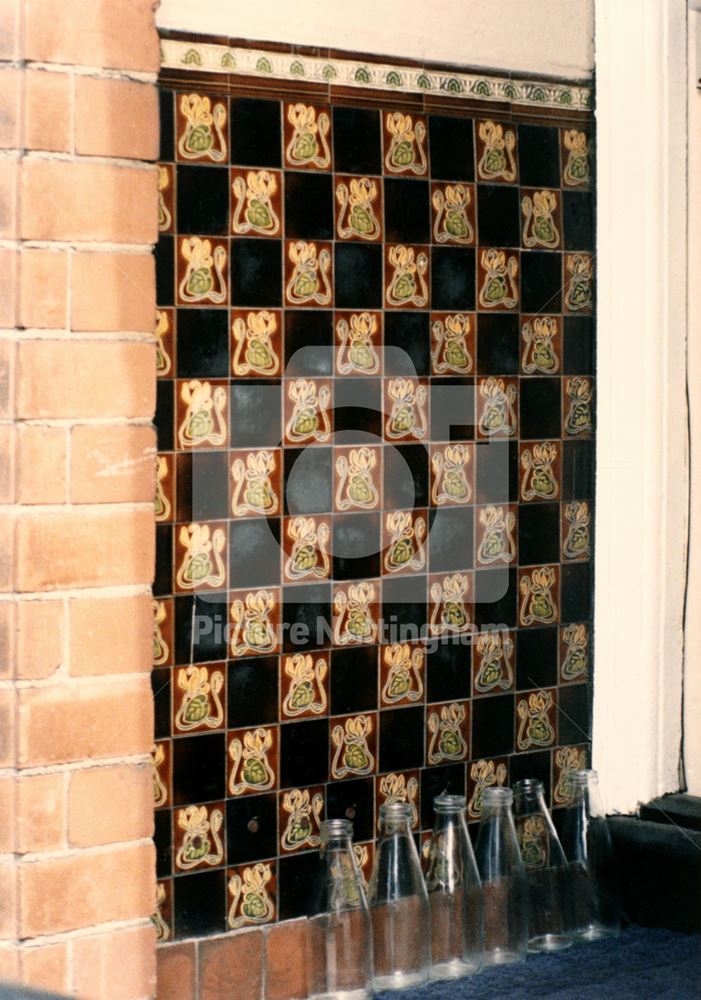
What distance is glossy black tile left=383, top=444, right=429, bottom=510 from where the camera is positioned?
1882 millimetres

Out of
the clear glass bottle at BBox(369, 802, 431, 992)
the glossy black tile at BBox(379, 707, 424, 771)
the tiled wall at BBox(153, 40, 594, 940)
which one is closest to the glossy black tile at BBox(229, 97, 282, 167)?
the tiled wall at BBox(153, 40, 594, 940)

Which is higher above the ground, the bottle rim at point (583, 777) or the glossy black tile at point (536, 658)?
the glossy black tile at point (536, 658)

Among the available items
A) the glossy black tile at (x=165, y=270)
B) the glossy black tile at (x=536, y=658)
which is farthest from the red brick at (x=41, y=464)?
the glossy black tile at (x=536, y=658)

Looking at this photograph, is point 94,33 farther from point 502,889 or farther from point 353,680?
point 502,889

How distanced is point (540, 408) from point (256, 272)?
19.8 inches

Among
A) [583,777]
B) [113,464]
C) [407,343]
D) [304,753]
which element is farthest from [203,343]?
[583,777]

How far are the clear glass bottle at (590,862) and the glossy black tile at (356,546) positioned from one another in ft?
1.50

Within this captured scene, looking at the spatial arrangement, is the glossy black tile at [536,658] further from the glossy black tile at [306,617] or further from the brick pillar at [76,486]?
the brick pillar at [76,486]

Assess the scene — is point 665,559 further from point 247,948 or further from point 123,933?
point 123,933

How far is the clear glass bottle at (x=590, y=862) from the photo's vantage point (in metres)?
2.02

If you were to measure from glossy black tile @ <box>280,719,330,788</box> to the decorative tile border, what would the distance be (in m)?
0.78

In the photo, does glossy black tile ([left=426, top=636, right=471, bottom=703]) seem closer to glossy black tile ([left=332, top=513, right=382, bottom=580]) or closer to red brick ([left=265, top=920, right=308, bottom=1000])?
glossy black tile ([left=332, top=513, right=382, bottom=580])

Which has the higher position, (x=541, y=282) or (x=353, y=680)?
(x=541, y=282)

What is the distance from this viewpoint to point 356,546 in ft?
6.09
